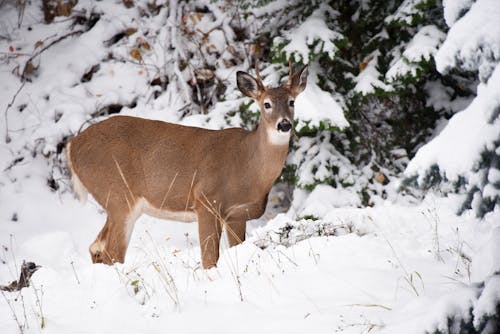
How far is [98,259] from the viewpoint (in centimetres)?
612

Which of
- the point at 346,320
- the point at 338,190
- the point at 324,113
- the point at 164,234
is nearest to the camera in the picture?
the point at 346,320

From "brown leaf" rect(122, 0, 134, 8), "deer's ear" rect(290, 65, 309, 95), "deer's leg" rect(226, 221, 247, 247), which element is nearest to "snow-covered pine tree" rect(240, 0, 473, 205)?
"deer's ear" rect(290, 65, 309, 95)

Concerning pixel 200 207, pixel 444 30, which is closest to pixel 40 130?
pixel 200 207

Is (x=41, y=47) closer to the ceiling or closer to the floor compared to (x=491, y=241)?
closer to the floor

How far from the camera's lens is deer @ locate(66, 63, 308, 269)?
6020 mm

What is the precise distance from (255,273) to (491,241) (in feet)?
6.91

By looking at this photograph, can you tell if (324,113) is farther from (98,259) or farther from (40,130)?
(40,130)

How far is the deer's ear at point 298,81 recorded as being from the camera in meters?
6.38

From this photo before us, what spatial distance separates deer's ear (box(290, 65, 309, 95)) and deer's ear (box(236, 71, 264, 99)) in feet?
1.11

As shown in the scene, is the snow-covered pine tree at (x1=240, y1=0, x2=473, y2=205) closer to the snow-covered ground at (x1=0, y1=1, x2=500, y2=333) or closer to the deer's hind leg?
the snow-covered ground at (x1=0, y1=1, x2=500, y2=333)

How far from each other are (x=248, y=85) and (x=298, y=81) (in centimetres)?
53

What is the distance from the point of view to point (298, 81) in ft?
21.2

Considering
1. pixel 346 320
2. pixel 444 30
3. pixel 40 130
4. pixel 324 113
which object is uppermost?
pixel 444 30

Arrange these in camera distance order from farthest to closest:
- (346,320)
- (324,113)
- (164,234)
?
1. (164,234)
2. (324,113)
3. (346,320)
